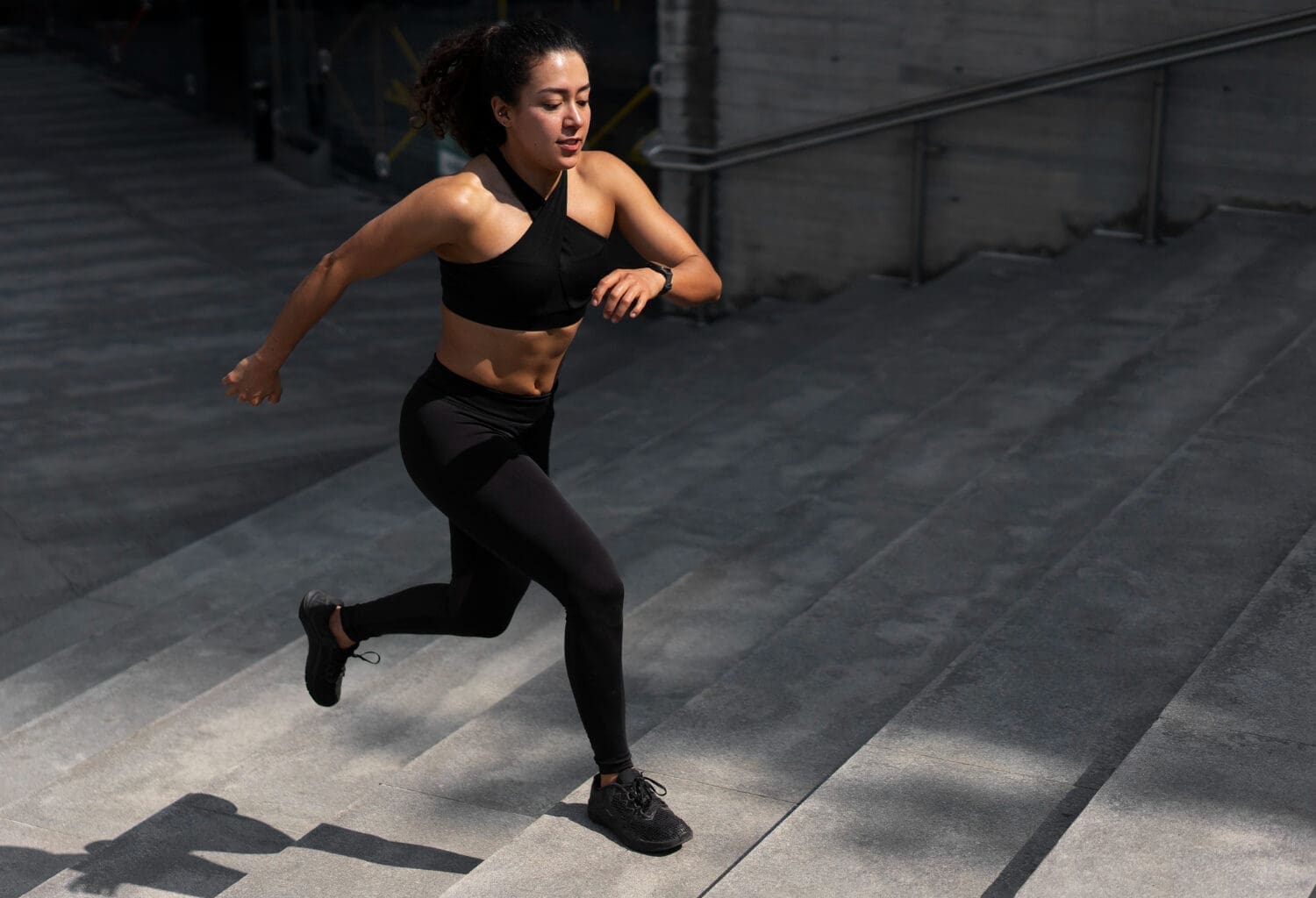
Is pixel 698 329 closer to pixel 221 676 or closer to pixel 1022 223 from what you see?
pixel 1022 223

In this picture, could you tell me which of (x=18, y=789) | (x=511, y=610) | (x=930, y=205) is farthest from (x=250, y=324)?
(x=511, y=610)

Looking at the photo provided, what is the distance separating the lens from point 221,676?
5.42 metres

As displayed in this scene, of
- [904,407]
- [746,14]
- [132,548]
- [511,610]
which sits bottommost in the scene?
[132,548]

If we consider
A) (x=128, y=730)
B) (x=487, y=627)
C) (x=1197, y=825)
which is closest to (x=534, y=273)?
(x=487, y=627)

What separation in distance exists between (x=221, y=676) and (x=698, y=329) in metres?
5.18

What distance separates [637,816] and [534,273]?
45.7 inches

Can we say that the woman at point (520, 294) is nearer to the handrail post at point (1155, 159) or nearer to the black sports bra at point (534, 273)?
the black sports bra at point (534, 273)

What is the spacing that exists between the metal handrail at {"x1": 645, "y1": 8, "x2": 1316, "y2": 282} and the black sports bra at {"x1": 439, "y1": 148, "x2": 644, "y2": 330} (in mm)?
5246

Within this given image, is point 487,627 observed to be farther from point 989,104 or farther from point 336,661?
point 989,104

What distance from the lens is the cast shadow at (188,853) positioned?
12.6 feet

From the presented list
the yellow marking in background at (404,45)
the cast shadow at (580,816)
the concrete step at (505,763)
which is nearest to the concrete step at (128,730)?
the concrete step at (505,763)

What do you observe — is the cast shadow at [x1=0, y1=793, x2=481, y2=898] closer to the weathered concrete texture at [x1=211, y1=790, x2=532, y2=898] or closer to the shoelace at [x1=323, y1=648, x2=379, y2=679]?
the weathered concrete texture at [x1=211, y1=790, x2=532, y2=898]

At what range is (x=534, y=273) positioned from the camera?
3.56m

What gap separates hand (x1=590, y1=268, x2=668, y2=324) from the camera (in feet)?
11.0
